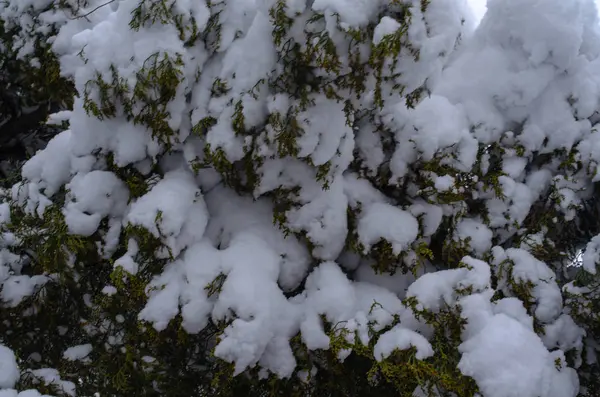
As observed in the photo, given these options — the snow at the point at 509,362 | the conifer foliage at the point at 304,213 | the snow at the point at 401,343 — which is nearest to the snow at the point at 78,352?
the conifer foliage at the point at 304,213

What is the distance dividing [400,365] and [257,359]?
2.94 feet

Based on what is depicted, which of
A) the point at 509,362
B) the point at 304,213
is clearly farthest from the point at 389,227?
the point at 509,362

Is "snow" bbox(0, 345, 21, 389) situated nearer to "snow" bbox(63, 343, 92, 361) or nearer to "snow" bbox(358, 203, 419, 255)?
"snow" bbox(63, 343, 92, 361)

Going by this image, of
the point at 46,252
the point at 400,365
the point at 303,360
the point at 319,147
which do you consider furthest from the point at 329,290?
the point at 46,252

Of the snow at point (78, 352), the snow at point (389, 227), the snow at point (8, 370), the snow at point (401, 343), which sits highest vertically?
the snow at point (389, 227)

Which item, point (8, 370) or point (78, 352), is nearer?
point (8, 370)

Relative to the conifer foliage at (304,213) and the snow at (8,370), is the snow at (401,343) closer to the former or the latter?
the conifer foliage at (304,213)

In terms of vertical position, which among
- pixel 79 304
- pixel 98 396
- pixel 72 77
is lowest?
pixel 98 396

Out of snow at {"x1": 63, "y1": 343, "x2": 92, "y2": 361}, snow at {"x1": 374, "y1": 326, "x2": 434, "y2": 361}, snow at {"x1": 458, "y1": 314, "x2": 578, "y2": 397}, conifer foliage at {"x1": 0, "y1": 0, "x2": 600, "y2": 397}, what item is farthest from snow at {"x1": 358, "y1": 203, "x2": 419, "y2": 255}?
snow at {"x1": 63, "y1": 343, "x2": 92, "y2": 361}

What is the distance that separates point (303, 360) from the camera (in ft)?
10.7

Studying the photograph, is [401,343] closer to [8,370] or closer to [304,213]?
[304,213]

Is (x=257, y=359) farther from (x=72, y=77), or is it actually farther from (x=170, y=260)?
(x=72, y=77)

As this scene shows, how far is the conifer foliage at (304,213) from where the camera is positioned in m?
2.94

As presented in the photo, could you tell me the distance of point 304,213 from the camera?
3416 millimetres
